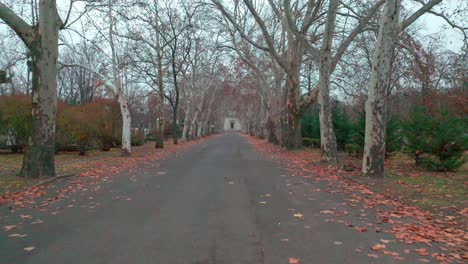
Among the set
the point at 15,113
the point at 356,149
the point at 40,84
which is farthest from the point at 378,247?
the point at 15,113

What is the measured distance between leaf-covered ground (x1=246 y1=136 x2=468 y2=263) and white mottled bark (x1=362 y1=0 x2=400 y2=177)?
0.74 metres

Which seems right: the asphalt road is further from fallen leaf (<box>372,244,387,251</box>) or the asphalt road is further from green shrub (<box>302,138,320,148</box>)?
green shrub (<box>302,138,320,148</box>)

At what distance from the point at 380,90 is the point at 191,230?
28.1 feet

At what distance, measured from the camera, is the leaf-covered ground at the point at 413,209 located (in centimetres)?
565

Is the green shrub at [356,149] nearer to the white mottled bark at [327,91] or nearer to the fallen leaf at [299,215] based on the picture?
the white mottled bark at [327,91]

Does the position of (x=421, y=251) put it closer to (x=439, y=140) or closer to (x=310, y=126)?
(x=439, y=140)

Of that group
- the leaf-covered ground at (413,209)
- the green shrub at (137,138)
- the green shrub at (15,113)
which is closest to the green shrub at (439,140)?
the leaf-covered ground at (413,209)

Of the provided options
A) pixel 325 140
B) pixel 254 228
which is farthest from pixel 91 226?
A: pixel 325 140

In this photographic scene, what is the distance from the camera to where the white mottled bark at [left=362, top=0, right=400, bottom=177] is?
1237 centimetres

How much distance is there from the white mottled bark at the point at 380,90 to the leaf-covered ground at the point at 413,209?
2.43ft

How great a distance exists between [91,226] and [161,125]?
26626 millimetres

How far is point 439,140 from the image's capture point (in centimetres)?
1481

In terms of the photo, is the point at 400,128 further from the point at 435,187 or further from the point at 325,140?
the point at 435,187

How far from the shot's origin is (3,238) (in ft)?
20.2
